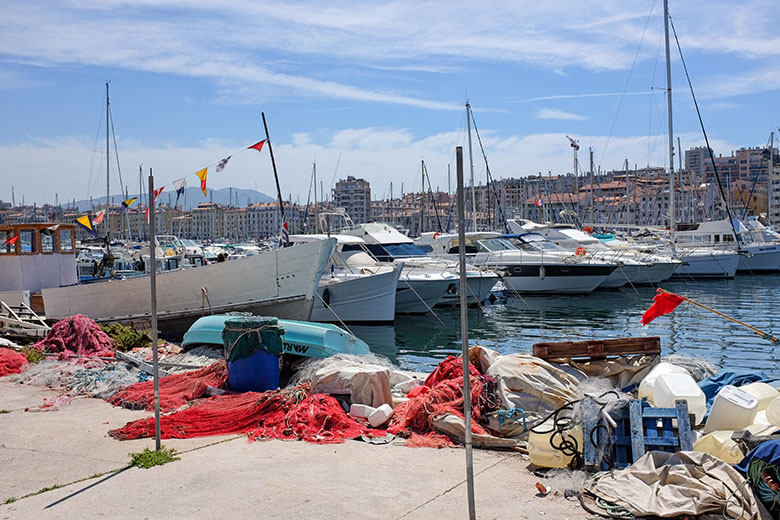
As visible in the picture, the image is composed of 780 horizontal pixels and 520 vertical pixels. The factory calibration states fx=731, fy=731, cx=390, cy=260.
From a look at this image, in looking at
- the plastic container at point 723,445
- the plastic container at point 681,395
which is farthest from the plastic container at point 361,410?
the plastic container at point 723,445

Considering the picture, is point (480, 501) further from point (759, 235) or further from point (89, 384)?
point (759, 235)

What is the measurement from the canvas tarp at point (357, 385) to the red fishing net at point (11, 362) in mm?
5993

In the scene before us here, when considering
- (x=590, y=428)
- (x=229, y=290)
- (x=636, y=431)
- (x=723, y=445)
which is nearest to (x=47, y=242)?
(x=229, y=290)

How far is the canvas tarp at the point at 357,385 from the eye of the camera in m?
8.30

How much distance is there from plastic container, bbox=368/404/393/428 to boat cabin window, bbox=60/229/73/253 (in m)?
14.4

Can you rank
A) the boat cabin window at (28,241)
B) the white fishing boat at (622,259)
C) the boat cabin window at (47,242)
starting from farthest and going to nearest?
the white fishing boat at (622,259), the boat cabin window at (47,242), the boat cabin window at (28,241)

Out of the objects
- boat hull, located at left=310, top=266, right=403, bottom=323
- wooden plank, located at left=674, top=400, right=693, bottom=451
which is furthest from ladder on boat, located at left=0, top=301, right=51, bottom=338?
wooden plank, located at left=674, top=400, right=693, bottom=451

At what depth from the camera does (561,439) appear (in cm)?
627

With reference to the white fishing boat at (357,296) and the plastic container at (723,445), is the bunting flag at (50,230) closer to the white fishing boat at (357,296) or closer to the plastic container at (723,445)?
the white fishing boat at (357,296)

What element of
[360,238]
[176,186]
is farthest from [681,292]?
[176,186]

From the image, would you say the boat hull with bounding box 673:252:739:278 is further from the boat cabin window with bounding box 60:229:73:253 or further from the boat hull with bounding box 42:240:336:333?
the boat cabin window with bounding box 60:229:73:253

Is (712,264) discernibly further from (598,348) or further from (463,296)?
(463,296)

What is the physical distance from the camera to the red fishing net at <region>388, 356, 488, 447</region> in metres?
7.20

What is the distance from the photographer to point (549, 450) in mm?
6258
